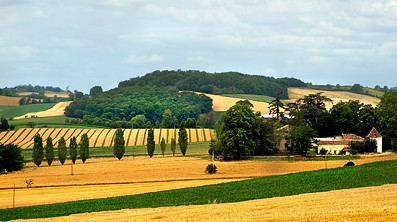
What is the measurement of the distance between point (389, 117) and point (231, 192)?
57.9 metres

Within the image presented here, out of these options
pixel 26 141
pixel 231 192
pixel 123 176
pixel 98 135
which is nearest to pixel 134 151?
pixel 98 135

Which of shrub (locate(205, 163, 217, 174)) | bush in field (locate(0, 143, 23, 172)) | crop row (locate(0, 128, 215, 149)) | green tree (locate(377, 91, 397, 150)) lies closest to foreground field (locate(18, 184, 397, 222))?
shrub (locate(205, 163, 217, 174))

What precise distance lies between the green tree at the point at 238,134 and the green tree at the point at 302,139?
19.4ft

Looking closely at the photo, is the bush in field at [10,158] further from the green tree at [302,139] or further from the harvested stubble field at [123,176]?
the green tree at [302,139]

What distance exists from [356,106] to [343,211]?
92.7m

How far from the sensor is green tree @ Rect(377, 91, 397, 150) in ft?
347

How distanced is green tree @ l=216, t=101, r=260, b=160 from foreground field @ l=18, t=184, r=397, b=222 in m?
56.4

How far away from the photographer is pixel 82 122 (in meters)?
186

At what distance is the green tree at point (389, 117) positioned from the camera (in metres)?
106

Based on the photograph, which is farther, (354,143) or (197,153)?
(197,153)

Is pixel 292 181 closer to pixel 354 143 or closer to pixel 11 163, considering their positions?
pixel 354 143

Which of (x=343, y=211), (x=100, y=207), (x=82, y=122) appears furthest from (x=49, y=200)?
(x=82, y=122)

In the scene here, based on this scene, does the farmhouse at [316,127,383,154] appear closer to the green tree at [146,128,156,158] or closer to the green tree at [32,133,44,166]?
the green tree at [146,128,156,158]

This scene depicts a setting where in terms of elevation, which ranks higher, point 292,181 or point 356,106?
point 356,106
